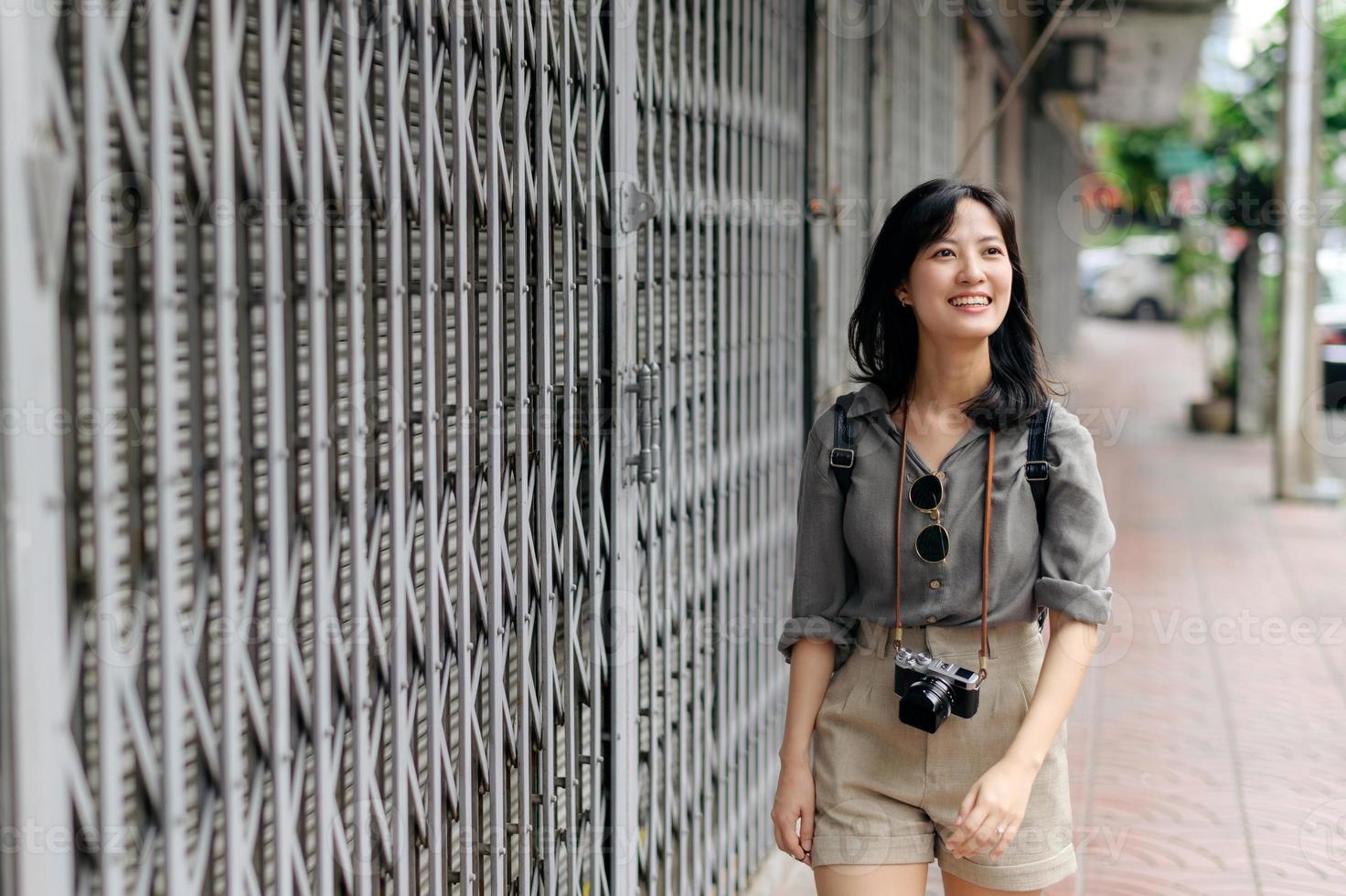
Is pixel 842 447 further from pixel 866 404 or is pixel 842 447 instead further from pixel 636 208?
pixel 636 208

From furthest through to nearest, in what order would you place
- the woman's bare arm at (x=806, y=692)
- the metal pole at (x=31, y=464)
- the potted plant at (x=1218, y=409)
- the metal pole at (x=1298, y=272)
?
the potted plant at (x=1218, y=409) → the metal pole at (x=1298, y=272) → the woman's bare arm at (x=806, y=692) → the metal pole at (x=31, y=464)

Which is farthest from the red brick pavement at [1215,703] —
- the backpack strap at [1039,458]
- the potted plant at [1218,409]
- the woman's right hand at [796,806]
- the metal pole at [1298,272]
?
the potted plant at [1218,409]

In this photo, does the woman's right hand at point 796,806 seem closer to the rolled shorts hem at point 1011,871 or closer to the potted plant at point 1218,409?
the rolled shorts hem at point 1011,871

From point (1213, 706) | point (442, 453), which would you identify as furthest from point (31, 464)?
point (1213, 706)

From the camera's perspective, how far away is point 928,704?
243cm

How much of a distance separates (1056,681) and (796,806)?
0.53 metres

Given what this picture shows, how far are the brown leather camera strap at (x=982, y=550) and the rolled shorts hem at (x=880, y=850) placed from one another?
0.32 metres

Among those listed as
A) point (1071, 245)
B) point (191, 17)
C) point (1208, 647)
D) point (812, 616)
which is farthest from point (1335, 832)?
point (1071, 245)

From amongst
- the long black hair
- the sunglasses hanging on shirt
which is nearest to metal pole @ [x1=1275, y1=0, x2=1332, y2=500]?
the long black hair

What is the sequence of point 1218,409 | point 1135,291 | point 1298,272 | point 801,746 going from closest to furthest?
point 801,746, point 1298,272, point 1218,409, point 1135,291

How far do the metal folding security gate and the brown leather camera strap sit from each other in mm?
702

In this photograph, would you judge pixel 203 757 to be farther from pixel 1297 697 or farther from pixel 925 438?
pixel 1297 697

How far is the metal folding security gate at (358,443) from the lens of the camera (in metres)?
1.62

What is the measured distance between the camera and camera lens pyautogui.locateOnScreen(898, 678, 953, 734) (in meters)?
2.43
